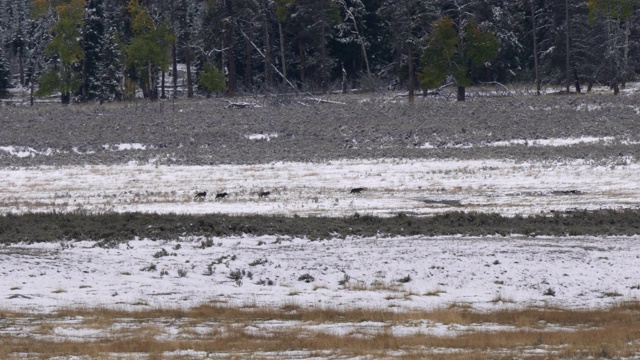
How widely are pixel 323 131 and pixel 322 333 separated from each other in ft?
103

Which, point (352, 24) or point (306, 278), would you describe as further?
point (352, 24)

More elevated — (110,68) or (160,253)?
(110,68)

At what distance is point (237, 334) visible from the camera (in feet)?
39.4

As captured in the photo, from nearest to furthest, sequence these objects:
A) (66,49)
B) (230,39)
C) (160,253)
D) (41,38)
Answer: (160,253), (66,49), (230,39), (41,38)

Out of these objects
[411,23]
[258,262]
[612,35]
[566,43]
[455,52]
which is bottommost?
[258,262]

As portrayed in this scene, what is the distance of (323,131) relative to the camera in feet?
142

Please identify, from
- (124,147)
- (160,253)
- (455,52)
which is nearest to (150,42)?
(455,52)

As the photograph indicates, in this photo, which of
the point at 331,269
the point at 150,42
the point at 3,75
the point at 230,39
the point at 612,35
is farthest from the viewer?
the point at 3,75

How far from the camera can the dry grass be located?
10.9 metres

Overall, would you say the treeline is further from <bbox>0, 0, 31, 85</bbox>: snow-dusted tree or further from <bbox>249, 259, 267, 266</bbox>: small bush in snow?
<bbox>249, 259, 267, 266</bbox>: small bush in snow

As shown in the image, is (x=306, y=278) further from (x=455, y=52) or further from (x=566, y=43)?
(x=566, y=43)

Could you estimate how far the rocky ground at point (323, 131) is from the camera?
36438 mm

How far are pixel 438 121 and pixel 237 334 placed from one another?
3332 cm

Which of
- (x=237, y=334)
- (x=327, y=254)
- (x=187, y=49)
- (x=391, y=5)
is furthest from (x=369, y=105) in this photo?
(x=237, y=334)
